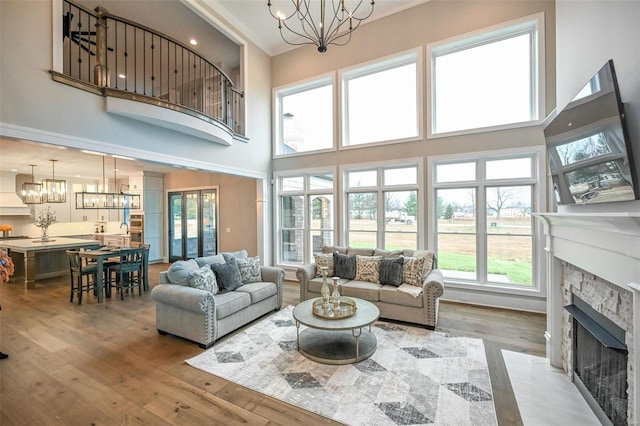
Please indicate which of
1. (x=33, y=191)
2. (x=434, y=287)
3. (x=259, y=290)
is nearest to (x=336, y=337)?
(x=259, y=290)

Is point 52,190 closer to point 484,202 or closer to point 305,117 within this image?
point 305,117

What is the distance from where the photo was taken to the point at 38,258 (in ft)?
20.6

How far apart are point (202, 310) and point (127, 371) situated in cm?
85

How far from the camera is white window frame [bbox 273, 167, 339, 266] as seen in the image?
5.99 metres

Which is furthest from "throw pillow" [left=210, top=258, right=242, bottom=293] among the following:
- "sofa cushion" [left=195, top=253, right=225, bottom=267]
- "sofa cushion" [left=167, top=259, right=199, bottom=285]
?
"sofa cushion" [left=167, top=259, right=199, bottom=285]

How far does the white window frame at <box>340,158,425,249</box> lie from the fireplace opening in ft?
8.91

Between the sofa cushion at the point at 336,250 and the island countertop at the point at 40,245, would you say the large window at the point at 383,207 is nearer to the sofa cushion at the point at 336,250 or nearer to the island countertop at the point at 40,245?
the sofa cushion at the point at 336,250

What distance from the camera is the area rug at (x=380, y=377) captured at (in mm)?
2145

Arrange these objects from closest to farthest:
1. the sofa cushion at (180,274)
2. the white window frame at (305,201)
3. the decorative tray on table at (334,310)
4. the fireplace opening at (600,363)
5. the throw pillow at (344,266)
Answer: the fireplace opening at (600,363) → the decorative tray on table at (334,310) → the sofa cushion at (180,274) → the throw pillow at (344,266) → the white window frame at (305,201)

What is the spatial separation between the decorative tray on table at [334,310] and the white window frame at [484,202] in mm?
2466

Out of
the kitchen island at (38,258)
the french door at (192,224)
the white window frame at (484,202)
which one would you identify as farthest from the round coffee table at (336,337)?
the kitchen island at (38,258)

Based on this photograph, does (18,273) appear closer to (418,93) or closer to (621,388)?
(418,93)

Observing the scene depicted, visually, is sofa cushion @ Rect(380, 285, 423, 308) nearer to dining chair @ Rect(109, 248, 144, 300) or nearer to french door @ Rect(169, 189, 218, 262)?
dining chair @ Rect(109, 248, 144, 300)

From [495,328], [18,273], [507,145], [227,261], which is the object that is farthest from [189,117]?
[18,273]
